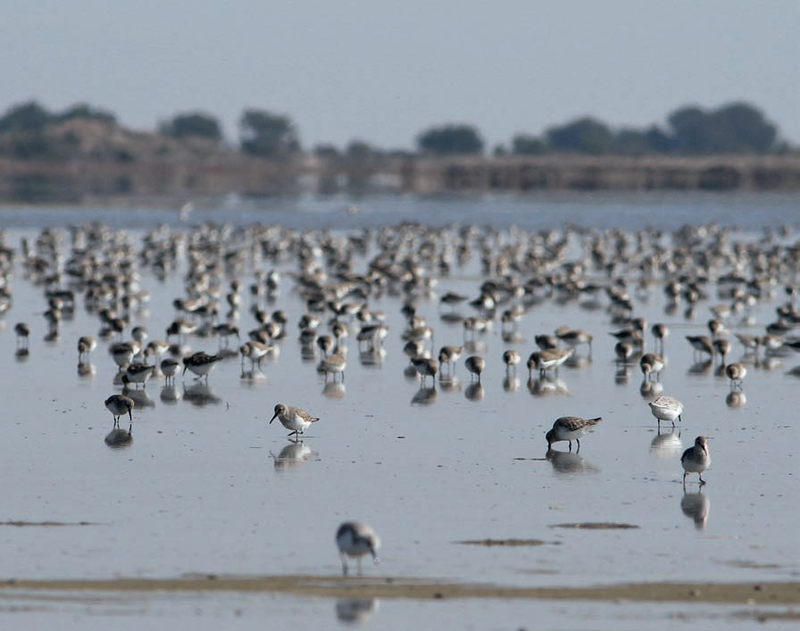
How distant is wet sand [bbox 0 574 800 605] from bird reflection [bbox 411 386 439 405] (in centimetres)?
1088

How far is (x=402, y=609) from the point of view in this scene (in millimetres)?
12734

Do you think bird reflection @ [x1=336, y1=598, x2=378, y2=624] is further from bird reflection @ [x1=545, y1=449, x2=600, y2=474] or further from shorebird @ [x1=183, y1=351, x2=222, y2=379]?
shorebird @ [x1=183, y1=351, x2=222, y2=379]

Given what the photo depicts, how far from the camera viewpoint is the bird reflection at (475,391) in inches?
981

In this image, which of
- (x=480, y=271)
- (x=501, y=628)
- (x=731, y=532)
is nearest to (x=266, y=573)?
(x=501, y=628)

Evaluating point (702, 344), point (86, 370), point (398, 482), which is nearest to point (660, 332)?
point (702, 344)

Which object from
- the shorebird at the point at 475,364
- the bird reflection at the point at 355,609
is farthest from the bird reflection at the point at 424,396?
the bird reflection at the point at 355,609

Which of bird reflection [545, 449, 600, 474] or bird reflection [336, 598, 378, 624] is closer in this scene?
bird reflection [336, 598, 378, 624]

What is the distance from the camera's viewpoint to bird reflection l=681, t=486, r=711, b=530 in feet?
52.3

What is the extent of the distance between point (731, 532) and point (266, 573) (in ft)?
16.1

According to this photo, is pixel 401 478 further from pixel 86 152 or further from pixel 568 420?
pixel 86 152

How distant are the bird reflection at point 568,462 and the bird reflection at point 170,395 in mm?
7185

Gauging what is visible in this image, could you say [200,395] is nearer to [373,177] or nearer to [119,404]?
[119,404]

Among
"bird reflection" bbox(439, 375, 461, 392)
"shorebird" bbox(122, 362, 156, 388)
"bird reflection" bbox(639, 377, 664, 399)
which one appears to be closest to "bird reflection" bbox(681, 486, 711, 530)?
"bird reflection" bbox(639, 377, 664, 399)

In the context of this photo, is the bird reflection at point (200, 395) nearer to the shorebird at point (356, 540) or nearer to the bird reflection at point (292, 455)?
the bird reflection at point (292, 455)
